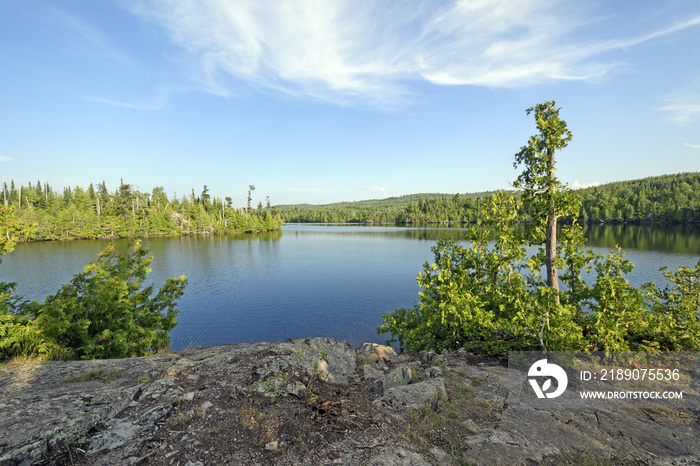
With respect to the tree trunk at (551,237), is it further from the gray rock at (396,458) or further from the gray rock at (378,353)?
the gray rock at (396,458)

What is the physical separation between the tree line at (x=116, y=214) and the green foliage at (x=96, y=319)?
287ft

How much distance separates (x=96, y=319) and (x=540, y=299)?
49.8 feet

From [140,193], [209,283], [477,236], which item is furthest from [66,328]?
[140,193]

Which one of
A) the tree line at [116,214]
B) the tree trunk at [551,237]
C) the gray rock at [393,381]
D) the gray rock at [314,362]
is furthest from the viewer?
the tree line at [116,214]

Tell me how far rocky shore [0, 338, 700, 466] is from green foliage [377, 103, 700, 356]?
2.45 metres

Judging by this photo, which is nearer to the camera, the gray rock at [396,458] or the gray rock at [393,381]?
the gray rock at [396,458]

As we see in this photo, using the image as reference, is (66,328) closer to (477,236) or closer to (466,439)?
(466,439)

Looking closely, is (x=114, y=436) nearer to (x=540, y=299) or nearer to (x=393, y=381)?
(x=393, y=381)

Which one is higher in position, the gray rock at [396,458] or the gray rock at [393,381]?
the gray rock at [396,458]

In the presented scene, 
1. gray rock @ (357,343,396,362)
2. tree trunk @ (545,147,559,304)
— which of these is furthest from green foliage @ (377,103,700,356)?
gray rock @ (357,343,396,362)

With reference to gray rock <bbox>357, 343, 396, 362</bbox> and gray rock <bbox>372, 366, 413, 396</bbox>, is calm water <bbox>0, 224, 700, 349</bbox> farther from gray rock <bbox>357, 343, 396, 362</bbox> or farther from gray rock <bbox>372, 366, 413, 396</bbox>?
gray rock <bbox>372, 366, 413, 396</bbox>

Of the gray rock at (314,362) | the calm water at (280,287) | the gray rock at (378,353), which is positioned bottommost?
the calm water at (280,287)

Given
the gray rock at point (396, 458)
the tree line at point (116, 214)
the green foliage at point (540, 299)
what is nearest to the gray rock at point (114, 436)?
the gray rock at point (396, 458)

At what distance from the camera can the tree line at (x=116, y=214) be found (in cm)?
7950
